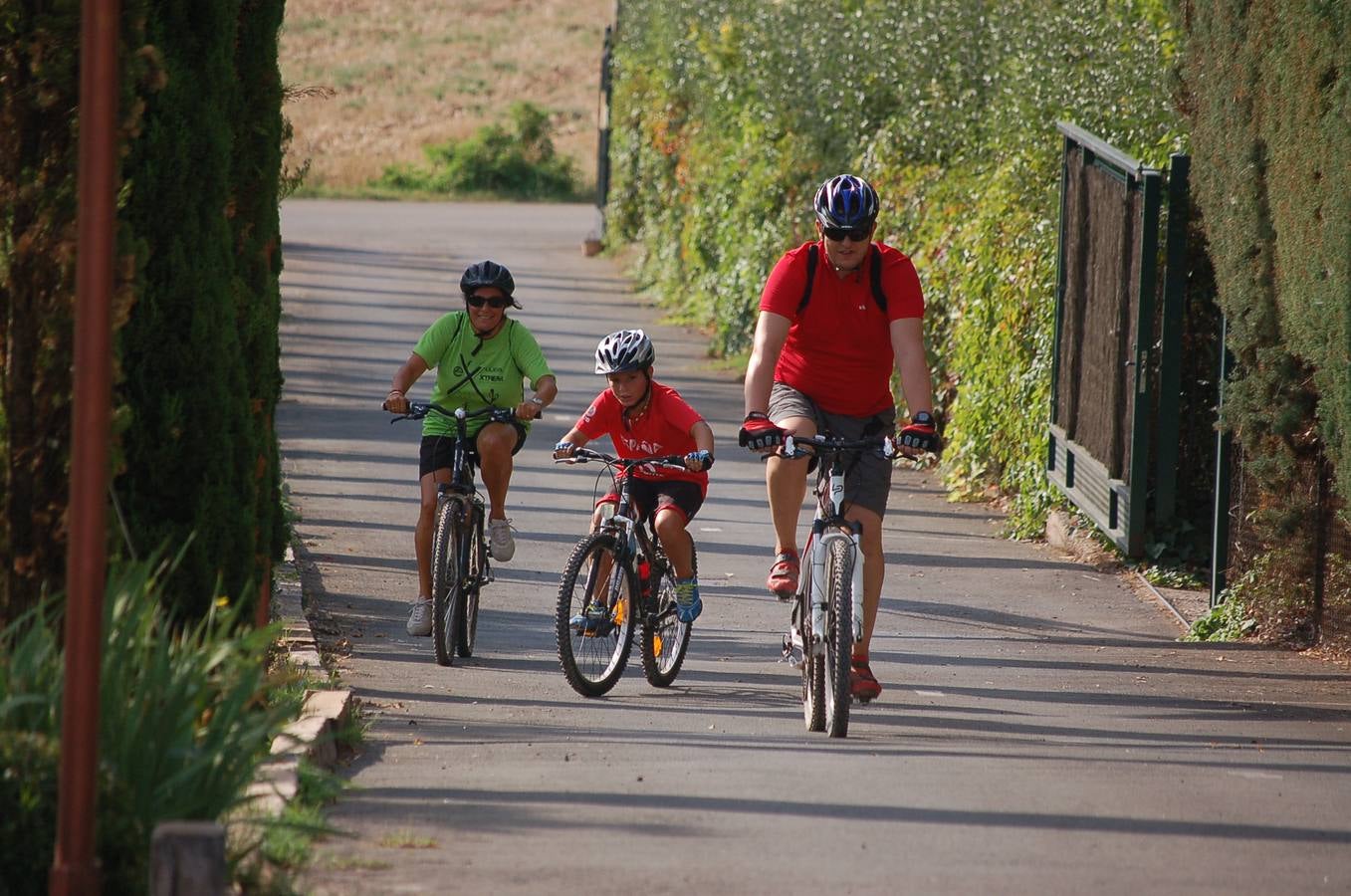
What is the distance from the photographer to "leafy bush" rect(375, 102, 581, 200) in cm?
4888

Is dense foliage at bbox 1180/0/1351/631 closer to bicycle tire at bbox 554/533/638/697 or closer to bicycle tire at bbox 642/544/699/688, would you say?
bicycle tire at bbox 642/544/699/688

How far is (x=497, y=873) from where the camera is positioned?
509cm

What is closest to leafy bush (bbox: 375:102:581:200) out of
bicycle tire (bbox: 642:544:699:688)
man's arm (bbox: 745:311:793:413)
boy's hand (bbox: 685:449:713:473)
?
bicycle tire (bbox: 642:544:699:688)

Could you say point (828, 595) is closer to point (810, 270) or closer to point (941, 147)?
point (810, 270)

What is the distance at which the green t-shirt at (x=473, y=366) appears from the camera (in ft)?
30.2

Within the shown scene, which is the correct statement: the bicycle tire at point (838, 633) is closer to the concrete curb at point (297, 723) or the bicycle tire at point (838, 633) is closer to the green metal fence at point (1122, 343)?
the concrete curb at point (297, 723)

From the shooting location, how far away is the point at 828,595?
7293mm

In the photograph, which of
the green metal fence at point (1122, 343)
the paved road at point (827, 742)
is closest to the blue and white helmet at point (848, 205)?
the paved road at point (827, 742)

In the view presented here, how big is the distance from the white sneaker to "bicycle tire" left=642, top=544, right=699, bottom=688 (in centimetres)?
123

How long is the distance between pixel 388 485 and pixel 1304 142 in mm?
7135

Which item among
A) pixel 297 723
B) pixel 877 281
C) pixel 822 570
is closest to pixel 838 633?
pixel 822 570

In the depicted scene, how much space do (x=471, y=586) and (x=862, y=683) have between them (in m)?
1.99

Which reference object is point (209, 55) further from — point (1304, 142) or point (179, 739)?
point (1304, 142)

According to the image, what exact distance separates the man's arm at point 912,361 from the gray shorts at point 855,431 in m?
0.23
